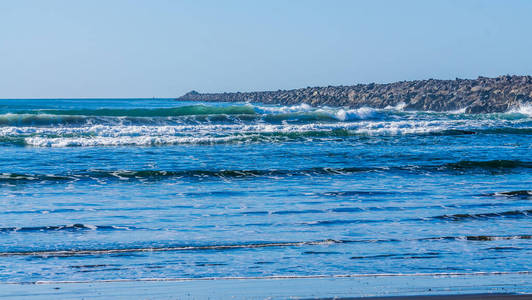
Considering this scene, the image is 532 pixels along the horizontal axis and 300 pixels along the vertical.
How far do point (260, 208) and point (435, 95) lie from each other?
42.3m

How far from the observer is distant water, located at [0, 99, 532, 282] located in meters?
7.20

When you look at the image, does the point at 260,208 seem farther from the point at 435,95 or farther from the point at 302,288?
the point at 435,95

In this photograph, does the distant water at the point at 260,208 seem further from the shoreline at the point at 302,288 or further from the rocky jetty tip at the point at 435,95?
the rocky jetty tip at the point at 435,95

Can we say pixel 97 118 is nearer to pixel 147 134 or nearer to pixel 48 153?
pixel 147 134

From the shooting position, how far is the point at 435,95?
50.6 m

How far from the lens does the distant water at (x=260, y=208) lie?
720cm

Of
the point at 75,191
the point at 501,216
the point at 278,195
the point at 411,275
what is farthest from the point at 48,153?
the point at 411,275

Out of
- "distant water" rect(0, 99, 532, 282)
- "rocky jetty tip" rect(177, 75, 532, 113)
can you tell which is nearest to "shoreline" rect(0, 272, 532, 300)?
"distant water" rect(0, 99, 532, 282)

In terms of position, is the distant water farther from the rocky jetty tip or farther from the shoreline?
the rocky jetty tip

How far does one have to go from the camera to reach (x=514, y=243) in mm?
7984

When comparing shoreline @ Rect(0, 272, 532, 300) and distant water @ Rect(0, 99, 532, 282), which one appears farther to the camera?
distant water @ Rect(0, 99, 532, 282)

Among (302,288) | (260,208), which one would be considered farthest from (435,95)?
(302,288)

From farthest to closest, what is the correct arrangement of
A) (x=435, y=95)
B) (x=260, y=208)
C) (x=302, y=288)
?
1. (x=435, y=95)
2. (x=260, y=208)
3. (x=302, y=288)

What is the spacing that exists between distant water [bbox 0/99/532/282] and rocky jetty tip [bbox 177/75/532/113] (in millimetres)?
23948
